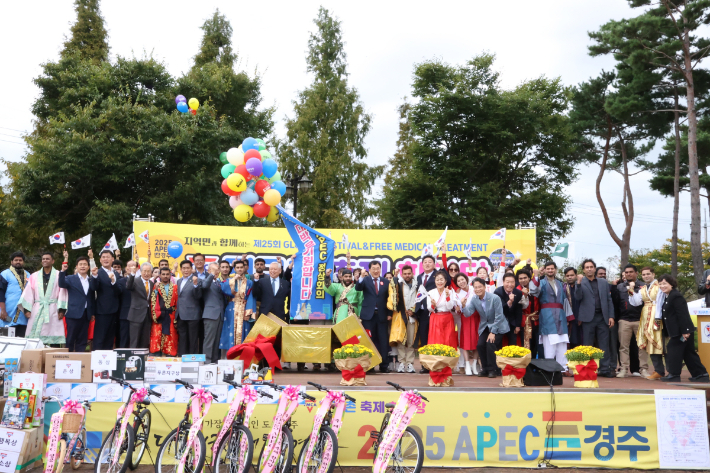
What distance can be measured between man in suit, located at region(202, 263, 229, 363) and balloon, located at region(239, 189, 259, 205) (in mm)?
1988

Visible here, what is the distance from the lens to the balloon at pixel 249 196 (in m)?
10.0

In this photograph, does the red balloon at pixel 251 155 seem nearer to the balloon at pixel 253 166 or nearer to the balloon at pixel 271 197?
the balloon at pixel 253 166

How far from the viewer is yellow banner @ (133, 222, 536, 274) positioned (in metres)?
12.1

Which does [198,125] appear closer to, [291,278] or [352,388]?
[291,278]

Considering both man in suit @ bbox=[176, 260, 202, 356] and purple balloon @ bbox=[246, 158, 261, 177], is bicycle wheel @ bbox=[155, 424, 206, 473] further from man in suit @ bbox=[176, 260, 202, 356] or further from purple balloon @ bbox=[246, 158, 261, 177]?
purple balloon @ bbox=[246, 158, 261, 177]

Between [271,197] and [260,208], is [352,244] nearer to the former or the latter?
[260,208]

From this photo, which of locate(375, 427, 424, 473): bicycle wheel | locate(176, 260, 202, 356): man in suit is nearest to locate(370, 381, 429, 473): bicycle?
locate(375, 427, 424, 473): bicycle wheel

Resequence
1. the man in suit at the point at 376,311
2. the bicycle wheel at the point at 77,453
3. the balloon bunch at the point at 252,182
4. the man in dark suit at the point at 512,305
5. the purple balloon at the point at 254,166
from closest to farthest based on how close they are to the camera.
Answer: the bicycle wheel at the point at 77,453 < the man in dark suit at the point at 512,305 < the man in suit at the point at 376,311 < the purple balloon at the point at 254,166 < the balloon bunch at the point at 252,182

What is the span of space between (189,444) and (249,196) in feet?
19.0

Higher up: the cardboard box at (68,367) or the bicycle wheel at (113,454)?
the cardboard box at (68,367)

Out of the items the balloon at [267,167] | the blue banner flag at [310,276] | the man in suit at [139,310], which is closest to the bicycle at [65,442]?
the man in suit at [139,310]

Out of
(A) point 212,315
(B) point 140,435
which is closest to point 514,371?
(B) point 140,435

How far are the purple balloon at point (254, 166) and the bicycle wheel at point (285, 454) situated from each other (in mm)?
5689

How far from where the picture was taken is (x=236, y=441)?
4902 mm
